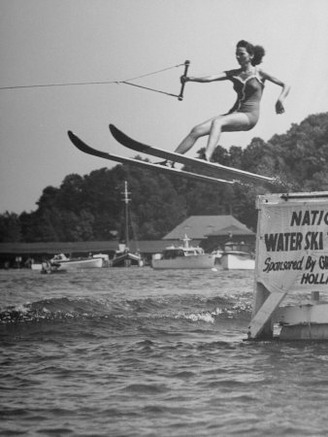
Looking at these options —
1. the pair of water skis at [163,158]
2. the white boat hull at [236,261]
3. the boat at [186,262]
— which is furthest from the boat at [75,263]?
the pair of water skis at [163,158]

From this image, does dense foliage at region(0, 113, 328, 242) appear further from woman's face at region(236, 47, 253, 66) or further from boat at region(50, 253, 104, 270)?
woman's face at region(236, 47, 253, 66)

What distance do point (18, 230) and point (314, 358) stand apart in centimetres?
7274

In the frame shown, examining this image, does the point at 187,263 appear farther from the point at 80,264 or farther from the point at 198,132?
the point at 198,132

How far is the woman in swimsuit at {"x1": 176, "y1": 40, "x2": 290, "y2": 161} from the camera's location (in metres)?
13.2

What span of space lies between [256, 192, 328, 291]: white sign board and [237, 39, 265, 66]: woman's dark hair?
2.51 m

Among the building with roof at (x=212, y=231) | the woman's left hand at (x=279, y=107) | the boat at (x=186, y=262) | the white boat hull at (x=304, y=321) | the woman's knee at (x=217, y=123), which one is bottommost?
the white boat hull at (x=304, y=321)

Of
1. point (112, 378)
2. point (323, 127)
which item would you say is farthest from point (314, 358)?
point (323, 127)

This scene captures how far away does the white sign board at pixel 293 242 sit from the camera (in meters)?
11.8

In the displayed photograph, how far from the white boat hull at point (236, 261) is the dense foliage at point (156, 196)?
4.18m

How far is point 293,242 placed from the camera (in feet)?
39.3

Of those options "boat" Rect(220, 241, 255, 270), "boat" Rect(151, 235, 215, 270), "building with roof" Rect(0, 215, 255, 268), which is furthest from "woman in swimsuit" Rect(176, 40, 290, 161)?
"building with roof" Rect(0, 215, 255, 268)

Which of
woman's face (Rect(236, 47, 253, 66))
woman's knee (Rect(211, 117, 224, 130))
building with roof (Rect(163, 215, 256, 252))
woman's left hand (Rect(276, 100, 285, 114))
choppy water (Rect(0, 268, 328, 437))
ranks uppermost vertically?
building with roof (Rect(163, 215, 256, 252))

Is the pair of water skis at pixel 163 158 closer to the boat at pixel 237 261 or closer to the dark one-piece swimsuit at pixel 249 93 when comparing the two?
the dark one-piece swimsuit at pixel 249 93

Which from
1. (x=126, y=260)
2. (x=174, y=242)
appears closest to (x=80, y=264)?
(x=126, y=260)
